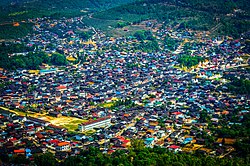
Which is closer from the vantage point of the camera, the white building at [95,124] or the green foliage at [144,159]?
the green foliage at [144,159]

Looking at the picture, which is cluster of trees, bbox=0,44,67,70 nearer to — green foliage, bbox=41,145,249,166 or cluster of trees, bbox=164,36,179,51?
cluster of trees, bbox=164,36,179,51

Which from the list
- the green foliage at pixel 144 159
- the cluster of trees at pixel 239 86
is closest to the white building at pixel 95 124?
the green foliage at pixel 144 159

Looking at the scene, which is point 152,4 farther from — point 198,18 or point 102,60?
point 102,60

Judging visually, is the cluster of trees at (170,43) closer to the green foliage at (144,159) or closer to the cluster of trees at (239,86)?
the cluster of trees at (239,86)

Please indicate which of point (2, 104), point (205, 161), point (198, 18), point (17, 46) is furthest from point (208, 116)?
point (198, 18)

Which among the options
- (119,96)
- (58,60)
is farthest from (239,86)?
(58,60)

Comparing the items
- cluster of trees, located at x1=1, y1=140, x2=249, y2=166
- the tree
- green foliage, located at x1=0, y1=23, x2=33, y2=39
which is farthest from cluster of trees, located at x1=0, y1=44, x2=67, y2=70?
cluster of trees, located at x1=1, y1=140, x2=249, y2=166
